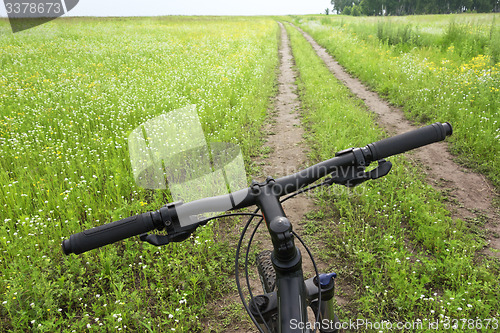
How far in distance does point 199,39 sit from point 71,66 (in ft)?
41.7

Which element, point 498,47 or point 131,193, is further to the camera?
point 498,47

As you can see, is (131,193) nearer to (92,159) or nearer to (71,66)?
(92,159)

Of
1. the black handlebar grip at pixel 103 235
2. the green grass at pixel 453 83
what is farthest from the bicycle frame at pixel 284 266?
the green grass at pixel 453 83

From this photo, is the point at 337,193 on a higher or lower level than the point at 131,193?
lower

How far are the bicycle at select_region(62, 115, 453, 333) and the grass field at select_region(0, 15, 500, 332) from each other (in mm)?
1861

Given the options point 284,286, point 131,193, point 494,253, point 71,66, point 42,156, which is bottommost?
point 494,253

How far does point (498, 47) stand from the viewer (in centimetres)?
1139

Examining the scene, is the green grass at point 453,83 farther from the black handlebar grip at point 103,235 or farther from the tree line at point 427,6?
the tree line at point 427,6

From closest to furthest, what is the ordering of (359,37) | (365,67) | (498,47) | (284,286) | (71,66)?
(284,286) < (498,47) < (365,67) < (71,66) < (359,37)

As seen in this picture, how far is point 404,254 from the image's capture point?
12.3 ft

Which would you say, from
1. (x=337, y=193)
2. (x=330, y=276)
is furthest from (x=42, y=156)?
(x=330, y=276)

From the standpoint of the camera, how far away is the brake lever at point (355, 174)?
1567 mm

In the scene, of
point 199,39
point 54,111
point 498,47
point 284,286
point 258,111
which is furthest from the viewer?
point 199,39

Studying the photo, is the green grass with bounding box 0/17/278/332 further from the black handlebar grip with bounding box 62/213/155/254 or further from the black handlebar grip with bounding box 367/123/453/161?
the black handlebar grip with bounding box 367/123/453/161
